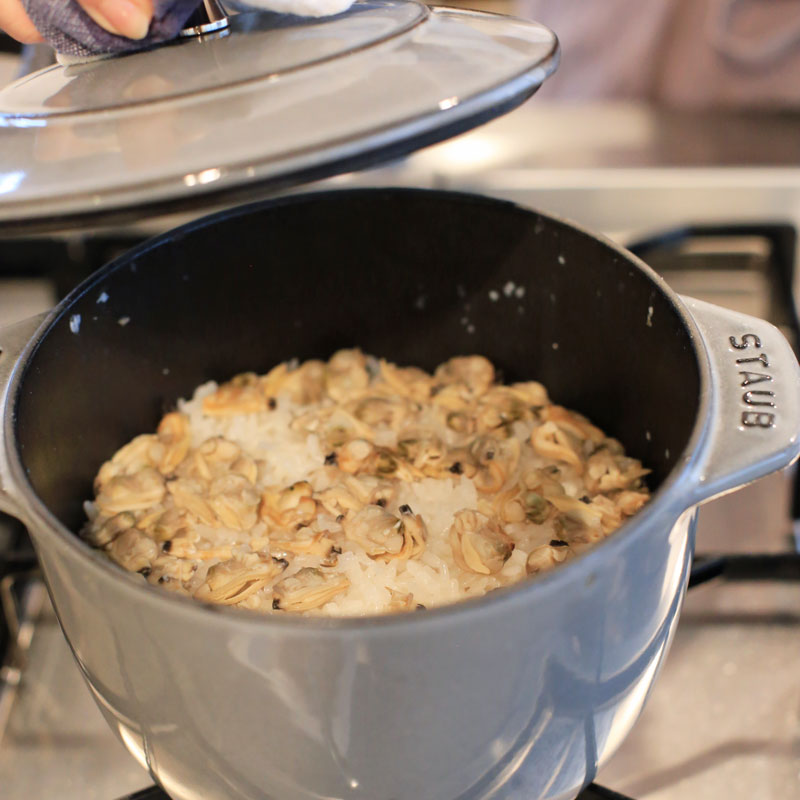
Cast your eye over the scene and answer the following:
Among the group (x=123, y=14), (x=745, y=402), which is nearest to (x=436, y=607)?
(x=745, y=402)

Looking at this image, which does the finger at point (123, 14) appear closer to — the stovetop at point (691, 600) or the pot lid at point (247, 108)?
the pot lid at point (247, 108)

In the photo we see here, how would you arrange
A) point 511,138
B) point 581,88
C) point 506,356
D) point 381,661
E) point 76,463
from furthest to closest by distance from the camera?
point 581,88 < point 511,138 < point 506,356 < point 76,463 < point 381,661

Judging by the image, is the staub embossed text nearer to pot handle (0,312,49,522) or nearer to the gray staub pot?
the gray staub pot

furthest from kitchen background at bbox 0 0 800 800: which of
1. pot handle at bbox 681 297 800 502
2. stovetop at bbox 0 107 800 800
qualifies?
pot handle at bbox 681 297 800 502

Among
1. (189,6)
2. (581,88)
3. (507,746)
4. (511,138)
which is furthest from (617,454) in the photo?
(581,88)

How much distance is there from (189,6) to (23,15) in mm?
117

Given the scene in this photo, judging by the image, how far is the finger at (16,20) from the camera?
1.73 ft

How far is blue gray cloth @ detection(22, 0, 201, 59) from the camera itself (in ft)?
1.50

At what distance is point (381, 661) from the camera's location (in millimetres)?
358

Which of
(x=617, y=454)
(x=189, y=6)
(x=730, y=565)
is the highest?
(x=189, y=6)

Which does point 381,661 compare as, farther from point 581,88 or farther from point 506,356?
point 581,88

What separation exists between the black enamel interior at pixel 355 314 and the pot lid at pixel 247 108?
0.15 meters

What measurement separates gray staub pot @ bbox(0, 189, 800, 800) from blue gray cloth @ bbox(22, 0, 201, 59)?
15 centimetres

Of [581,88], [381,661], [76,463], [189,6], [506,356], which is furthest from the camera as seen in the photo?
[581,88]
